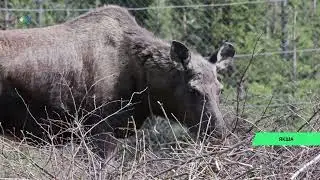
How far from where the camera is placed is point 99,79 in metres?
8.46

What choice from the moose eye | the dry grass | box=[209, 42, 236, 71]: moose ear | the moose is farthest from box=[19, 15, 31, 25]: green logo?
the dry grass

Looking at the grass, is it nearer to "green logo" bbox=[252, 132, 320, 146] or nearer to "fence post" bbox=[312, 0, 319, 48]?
"green logo" bbox=[252, 132, 320, 146]

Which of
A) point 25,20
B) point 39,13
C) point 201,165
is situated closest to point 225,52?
point 201,165

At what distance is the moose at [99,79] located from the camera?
8.32 m

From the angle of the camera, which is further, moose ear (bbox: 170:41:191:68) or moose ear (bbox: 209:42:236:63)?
moose ear (bbox: 209:42:236:63)

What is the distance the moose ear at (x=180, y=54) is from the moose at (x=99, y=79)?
11mm

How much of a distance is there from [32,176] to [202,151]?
52.2 inches

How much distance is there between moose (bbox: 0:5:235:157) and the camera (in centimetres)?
832

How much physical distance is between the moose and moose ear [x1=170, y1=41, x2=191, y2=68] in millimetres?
11

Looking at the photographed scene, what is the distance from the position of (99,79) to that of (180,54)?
91 cm

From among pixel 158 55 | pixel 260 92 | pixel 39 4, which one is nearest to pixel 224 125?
pixel 158 55

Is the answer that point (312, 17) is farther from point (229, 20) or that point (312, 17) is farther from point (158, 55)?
point (158, 55)

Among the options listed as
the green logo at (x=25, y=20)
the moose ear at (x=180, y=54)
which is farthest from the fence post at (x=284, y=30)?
the moose ear at (x=180, y=54)

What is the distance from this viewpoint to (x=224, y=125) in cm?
780
